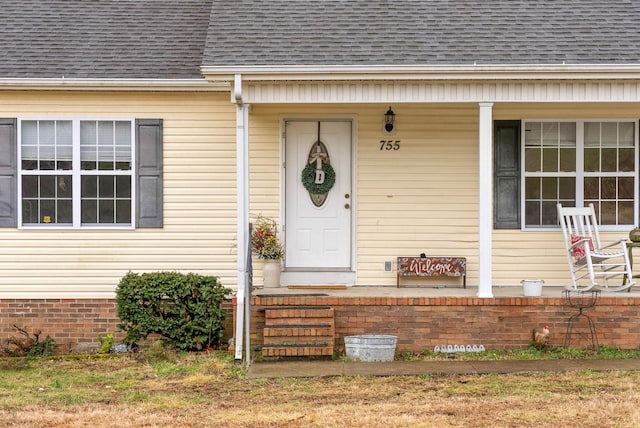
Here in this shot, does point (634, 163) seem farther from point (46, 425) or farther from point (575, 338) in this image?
point (46, 425)

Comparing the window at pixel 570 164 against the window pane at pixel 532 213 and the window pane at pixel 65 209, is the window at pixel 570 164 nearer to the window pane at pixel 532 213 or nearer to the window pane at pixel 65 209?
the window pane at pixel 532 213

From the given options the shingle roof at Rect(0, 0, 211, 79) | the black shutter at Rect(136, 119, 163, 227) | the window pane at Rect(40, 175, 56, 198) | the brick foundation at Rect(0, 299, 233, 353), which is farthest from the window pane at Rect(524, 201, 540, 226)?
the window pane at Rect(40, 175, 56, 198)

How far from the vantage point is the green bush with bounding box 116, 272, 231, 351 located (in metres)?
11.3

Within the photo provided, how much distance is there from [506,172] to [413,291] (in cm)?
202

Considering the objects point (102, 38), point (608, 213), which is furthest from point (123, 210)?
point (608, 213)

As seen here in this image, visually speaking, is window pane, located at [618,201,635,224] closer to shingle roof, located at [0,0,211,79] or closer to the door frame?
the door frame

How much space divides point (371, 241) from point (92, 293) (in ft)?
12.1

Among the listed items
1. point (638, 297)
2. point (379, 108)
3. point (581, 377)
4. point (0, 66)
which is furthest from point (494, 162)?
point (0, 66)

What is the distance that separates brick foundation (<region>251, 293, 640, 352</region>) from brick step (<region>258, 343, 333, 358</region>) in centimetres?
40

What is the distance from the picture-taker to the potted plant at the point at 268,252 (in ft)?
39.4

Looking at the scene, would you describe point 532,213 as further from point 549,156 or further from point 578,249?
point 578,249

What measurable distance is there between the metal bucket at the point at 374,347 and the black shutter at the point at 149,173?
323cm

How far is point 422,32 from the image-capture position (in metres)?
11.7

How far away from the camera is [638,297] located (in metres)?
11.1
